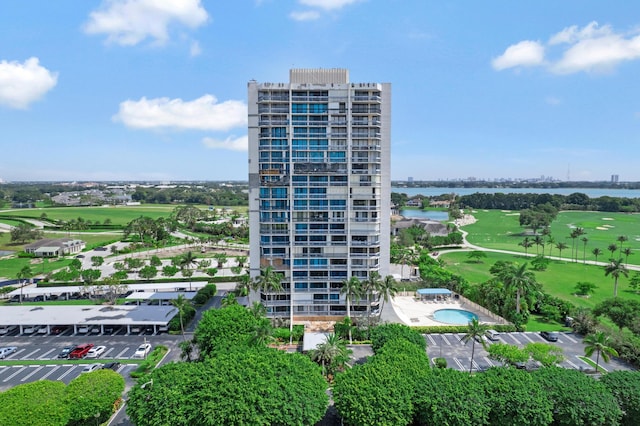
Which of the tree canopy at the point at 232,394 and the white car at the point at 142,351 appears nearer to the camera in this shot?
the tree canopy at the point at 232,394

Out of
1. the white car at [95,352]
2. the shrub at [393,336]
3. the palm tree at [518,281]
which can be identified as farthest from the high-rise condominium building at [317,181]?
the white car at [95,352]

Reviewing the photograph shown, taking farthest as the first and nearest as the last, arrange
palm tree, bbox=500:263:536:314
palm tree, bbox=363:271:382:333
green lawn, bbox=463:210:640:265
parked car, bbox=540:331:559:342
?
green lawn, bbox=463:210:640:265, palm tree, bbox=500:263:536:314, palm tree, bbox=363:271:382:333, parked car, bbox=540:331:559:342

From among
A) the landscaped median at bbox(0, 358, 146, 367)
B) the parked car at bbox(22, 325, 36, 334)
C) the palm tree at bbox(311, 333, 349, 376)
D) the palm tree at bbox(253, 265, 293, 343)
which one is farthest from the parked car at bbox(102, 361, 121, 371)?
the palm tree at bbox(311, 333, 349, 376)

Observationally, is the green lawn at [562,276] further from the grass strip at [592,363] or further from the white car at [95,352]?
the white car at [95,352]

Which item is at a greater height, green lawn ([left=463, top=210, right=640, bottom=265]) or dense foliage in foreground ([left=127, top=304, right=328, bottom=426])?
dense foliage in foreground ([left=127, top=304, right=328, bottom=426])

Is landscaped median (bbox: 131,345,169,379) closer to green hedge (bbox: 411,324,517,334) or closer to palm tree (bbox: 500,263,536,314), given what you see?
green hedge (bbox: 411,324,517,334)

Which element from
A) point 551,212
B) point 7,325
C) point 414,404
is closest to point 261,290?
point 414,404

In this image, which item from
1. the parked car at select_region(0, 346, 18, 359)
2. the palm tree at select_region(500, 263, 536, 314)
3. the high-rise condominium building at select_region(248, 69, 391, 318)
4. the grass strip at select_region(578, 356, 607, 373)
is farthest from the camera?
the high-rise condominium building at select_region(248, 69, 391, 318)
